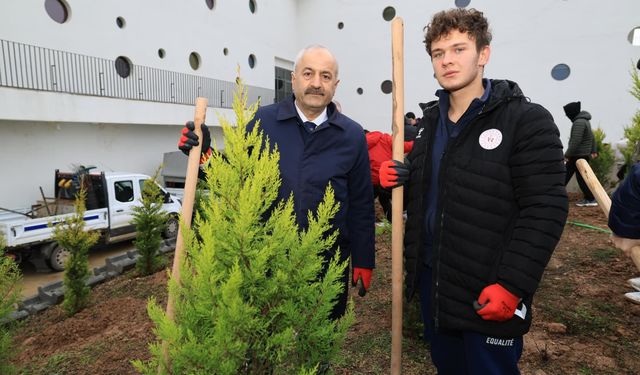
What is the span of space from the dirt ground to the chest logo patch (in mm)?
2014

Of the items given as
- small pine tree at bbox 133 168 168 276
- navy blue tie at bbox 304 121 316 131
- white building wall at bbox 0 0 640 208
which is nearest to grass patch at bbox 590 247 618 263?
navy blue tie at bbox 304 121 316 131

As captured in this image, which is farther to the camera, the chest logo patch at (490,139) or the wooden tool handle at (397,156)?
the wooden tool handle at (397,156)

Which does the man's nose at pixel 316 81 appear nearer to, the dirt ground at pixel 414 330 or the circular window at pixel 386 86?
the dirt ground at pixel 414 330

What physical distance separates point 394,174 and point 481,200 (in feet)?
1.84

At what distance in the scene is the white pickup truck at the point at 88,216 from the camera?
738 cm

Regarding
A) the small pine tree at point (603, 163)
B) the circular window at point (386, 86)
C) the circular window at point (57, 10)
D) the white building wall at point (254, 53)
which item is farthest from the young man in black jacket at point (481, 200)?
the circular window at point (386, 86)

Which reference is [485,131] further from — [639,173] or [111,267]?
[111,267]

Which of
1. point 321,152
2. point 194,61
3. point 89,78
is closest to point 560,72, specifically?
point 194,61

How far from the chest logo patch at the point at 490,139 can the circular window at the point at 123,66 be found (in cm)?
1462

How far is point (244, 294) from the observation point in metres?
1.38

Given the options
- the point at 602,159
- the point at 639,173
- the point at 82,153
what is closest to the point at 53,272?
the point at 82,153

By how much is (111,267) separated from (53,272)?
6.58ft

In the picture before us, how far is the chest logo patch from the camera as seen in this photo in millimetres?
1689

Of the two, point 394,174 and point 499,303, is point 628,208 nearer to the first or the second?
point 499,303
